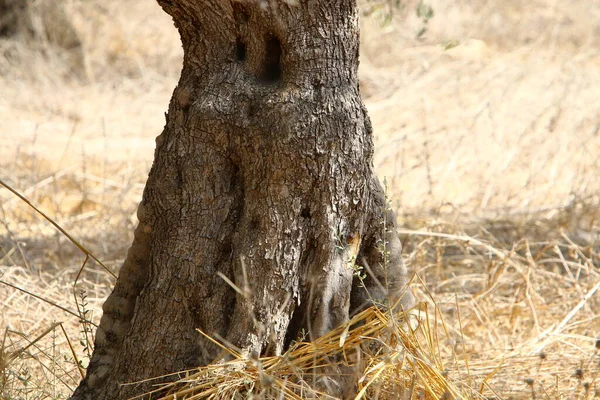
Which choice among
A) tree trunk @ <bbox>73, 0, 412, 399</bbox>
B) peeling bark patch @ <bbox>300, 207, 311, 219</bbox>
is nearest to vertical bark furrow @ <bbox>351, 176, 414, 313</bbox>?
tree trunk @ <bbox>73, 0, 412, 399</bbox>

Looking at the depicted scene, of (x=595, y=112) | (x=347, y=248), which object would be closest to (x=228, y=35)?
(x=347, y=248)

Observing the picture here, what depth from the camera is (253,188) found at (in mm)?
1992

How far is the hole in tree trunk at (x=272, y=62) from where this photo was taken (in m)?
2.02

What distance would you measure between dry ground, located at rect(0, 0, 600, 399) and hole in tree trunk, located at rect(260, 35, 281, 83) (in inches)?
29.3

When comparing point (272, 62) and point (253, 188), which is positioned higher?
point (272, 62)

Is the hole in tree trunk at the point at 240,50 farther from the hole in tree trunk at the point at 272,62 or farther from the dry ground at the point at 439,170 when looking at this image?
the dry ground at the point at 439,170

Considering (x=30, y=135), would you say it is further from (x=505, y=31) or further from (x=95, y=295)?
(x=505, y=31)

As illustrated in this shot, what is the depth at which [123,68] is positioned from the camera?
9023 millimetres

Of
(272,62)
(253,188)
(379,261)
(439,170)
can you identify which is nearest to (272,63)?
(272,62)

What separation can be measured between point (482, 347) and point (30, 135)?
4.70 metres

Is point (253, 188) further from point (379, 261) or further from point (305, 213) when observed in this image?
point (379, 261)

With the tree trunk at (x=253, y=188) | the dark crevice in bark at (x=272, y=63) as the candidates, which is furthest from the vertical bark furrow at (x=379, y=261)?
the dark crevice in bark at (x=272, y=63)

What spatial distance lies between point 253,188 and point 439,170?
4.19m

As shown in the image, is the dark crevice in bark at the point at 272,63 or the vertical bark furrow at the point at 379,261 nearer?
the dark crevice in bark at the point at 272,63
